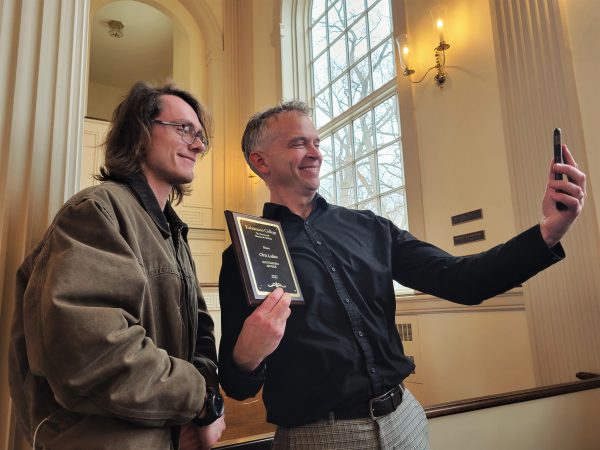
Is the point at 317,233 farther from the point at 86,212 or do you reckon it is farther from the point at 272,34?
the point at 272,34

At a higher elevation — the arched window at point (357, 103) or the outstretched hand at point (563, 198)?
the arched window at point (357, 103)

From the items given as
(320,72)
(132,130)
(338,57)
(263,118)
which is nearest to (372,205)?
(338,57)

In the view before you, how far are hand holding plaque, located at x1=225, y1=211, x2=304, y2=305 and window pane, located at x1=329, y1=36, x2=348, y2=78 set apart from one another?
4.57 metres

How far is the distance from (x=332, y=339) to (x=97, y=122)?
20.5 feet

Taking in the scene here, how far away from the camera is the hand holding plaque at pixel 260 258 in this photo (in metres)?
0.92

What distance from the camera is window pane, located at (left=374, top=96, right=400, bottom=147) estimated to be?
14.0ft

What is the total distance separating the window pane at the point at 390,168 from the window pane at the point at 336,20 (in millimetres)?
1895

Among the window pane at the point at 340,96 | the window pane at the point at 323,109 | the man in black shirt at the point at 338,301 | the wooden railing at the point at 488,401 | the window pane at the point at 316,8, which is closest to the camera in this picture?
the man in black shirt at the point at 338,301

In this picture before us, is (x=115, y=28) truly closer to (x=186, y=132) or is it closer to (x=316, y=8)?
(x=316, y=8)

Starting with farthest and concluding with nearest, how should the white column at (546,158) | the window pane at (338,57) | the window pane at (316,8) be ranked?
the window pane at (316,8) < the window pane at (338,57) < the white column at (546,158)

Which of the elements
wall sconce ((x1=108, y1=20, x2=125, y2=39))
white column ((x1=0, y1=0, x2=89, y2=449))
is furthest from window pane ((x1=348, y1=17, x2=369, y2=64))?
wall sconce ((x1=108, y1=20, x2=125, y2=39))

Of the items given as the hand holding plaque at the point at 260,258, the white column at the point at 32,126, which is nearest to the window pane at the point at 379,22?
the white column at the point at 32,126

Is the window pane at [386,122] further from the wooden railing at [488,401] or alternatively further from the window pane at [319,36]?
the wooden railing at [488,401]

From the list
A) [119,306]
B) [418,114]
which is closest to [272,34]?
[418,114]
